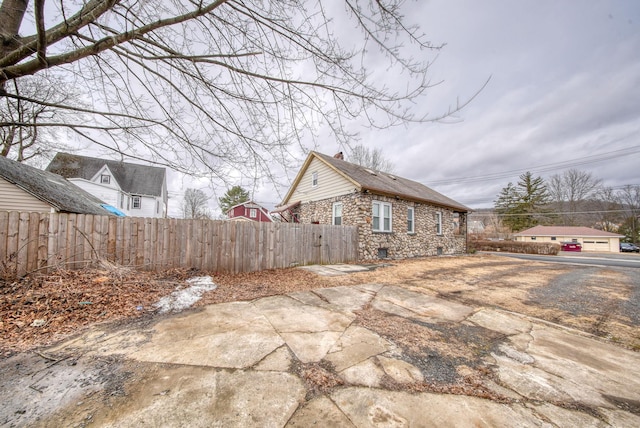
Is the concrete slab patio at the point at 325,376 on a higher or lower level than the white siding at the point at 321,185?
lower

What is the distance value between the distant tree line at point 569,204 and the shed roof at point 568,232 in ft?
6.77

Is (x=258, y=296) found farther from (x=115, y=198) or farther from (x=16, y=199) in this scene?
(x=115, y=198)

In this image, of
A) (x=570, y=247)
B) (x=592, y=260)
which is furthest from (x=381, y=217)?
(x=570, y=247)

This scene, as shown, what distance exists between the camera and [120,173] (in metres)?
20.5

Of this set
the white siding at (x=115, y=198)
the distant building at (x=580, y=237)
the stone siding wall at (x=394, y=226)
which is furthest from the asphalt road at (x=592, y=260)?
the white siding at (x=115, y=198)

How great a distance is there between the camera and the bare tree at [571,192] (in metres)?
31.2

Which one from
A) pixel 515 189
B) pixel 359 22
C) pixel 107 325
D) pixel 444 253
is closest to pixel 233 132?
pixel 359 22

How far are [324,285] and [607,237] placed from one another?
40.6 meters

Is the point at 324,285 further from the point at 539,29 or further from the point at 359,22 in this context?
the point at 539,29

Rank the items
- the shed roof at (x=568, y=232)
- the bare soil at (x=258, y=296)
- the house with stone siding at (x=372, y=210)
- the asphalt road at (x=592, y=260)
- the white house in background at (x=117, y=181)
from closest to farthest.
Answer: the bare soil at (x=258, y=296) < the house with stone siding at (x=372, y=210) < the asphalt road at (x=592, y=260) < the white house in background at (x=117, y=181) < the shed roof at (x=568, y=232)

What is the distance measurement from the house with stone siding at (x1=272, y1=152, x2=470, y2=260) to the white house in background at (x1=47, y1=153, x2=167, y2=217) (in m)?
13.6

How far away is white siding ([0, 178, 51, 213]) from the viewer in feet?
23.7

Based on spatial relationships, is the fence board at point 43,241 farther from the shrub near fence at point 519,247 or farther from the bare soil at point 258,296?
the shrub near fence at point 519,247

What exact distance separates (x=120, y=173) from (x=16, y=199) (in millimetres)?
15881
